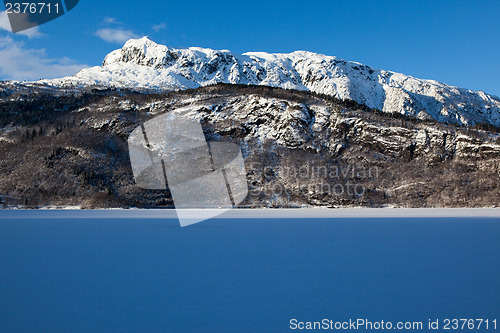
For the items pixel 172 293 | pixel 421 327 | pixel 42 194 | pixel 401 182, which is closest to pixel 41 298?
pixel 172 293

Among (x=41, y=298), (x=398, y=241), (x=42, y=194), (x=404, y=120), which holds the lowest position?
(x=42, y=194)

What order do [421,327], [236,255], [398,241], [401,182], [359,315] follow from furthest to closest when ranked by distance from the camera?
1. [401,182]
2. [398,241]
3. [236,255]
4. [359,315]
5. [421,327]

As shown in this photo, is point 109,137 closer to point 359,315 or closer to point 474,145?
point 474,145

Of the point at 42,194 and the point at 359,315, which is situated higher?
the point at 359,315

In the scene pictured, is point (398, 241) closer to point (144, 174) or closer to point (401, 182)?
point (401, 182)

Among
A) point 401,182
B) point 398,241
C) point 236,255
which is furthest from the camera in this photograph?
point 401,182

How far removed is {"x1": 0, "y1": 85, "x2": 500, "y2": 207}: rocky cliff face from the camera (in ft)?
283

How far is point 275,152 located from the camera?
10294 cm

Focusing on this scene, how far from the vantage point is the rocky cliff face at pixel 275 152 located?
86375mm

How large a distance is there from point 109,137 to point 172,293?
103521 millimetres

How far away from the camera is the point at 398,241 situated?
20703 millimetres

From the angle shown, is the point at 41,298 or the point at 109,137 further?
the point at 109,137

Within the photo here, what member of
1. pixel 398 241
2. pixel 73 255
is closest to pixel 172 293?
pixel 73 255

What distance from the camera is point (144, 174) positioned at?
9612 centimetres
